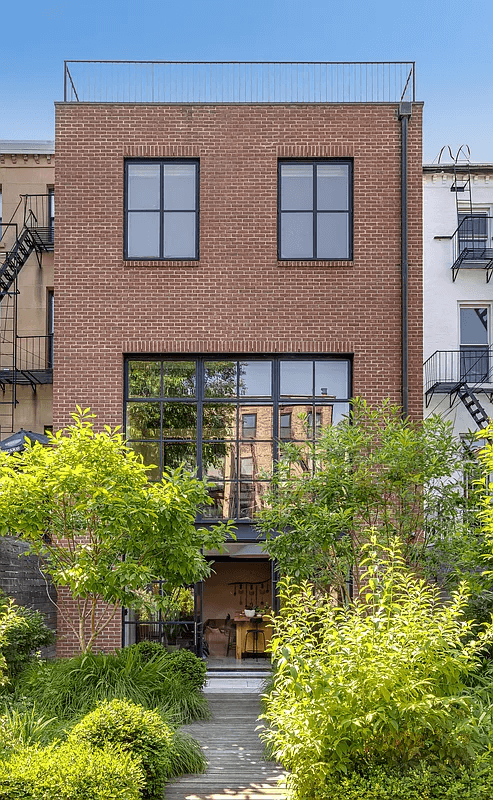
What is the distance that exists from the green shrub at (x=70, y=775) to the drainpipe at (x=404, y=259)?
10056mm

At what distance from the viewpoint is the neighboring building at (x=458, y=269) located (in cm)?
2333

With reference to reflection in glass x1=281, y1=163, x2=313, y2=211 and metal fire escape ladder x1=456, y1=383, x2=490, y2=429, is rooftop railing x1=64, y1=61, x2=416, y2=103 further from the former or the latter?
metal fire escape ladder x1=456, y1=383, x2=490, y2=429

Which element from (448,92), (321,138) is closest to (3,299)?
(321,138)

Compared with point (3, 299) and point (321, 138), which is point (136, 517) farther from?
point (3, 299)

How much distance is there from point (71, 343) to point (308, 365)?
4.71 meters

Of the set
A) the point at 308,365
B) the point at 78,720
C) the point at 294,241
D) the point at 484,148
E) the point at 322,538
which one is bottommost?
the point at 78,720

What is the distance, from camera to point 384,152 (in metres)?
17.1

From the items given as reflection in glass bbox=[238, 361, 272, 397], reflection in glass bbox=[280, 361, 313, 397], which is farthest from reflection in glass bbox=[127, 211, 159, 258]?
reflection in glass bbox=[280, 361, 313, 397]

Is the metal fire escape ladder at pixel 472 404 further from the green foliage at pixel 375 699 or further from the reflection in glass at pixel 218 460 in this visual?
the green foliage at pixel 375 699

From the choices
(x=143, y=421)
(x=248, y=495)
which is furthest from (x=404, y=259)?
(x=143, y=421)

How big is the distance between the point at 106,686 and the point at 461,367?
50.4ft

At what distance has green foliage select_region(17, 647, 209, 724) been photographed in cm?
1046

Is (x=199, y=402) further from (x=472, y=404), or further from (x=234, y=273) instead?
(x=472, y=404)

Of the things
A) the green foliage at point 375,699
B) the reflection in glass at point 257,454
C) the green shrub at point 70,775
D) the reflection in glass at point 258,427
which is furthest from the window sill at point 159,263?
the green shrub at point 70,775
